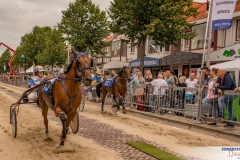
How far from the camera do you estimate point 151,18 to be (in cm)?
1938

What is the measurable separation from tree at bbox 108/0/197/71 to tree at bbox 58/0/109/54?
7565mm

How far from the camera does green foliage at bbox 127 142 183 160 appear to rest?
617 centimetres

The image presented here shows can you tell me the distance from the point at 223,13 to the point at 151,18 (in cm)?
774

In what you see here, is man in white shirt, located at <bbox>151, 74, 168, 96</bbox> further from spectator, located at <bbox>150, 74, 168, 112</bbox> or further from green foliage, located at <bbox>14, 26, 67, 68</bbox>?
green foliage, located at <bbox>14, 26, 67, 68</bbox>

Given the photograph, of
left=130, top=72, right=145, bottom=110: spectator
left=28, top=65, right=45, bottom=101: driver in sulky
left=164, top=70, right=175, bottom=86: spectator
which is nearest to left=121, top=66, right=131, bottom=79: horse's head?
left=130, top=72, right=145, bottom=110: spectator

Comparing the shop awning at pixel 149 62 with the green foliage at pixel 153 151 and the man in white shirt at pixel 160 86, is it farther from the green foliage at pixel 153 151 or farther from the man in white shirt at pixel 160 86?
the green foliage at pixel 153 151

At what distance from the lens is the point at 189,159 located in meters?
6.16

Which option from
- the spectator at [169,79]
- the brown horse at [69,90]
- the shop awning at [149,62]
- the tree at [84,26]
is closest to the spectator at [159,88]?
the spectator at [169,79]

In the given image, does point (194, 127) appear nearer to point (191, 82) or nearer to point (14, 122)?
point (191, 82)

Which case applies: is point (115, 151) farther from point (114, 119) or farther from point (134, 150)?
point (114, 119)

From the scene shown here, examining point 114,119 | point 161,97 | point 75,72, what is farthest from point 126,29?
point 75,72

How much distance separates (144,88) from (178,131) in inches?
188

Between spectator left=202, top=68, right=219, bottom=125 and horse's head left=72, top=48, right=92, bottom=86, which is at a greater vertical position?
horse's head left=72, top=48, right=92, bottom=86

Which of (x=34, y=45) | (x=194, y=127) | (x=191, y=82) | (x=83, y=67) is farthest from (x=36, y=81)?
(x=34, y=45)
